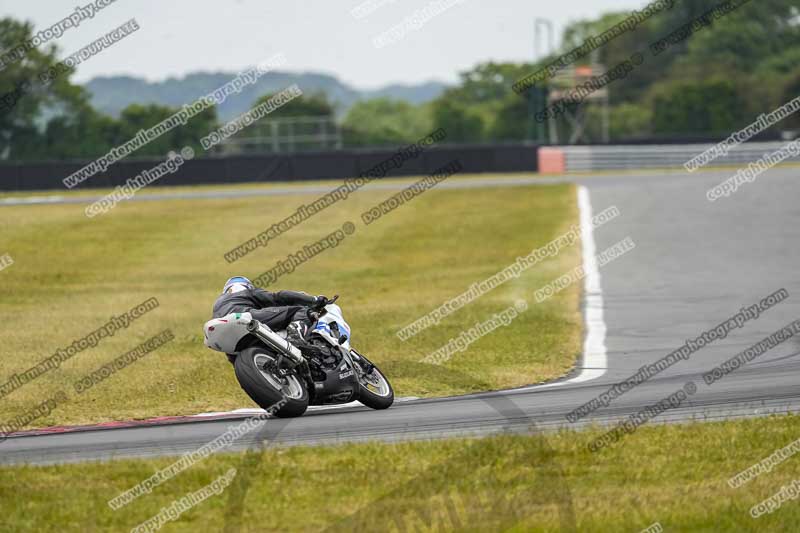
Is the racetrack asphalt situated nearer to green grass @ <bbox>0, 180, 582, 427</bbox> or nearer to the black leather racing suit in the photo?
the black leather racing suit

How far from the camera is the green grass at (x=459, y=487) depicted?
26.3ft

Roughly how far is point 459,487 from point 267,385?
2.87 metres

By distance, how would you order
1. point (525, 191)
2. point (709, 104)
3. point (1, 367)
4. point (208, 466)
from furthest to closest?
point (709, 104), point (525, 191), point (1, 367), point (208, 466)

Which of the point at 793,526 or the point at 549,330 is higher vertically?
the point at 793,526

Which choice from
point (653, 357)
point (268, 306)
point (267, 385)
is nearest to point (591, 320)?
point (653, 357)

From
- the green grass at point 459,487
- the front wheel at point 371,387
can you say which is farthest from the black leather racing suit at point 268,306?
the green grass at point 459,487

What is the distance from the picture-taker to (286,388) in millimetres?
11234

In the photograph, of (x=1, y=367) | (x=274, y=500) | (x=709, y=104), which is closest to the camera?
(x=274, y=500)

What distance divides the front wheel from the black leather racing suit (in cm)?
68

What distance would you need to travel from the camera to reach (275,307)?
1162cm

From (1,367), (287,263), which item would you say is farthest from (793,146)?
(1,367)

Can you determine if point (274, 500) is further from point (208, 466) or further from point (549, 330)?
point (549, 330)

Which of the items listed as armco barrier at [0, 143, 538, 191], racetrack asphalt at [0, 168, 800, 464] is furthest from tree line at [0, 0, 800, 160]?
racetrack asphalt at [0, 168, 800, 464]

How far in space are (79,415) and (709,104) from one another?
81.1 m
